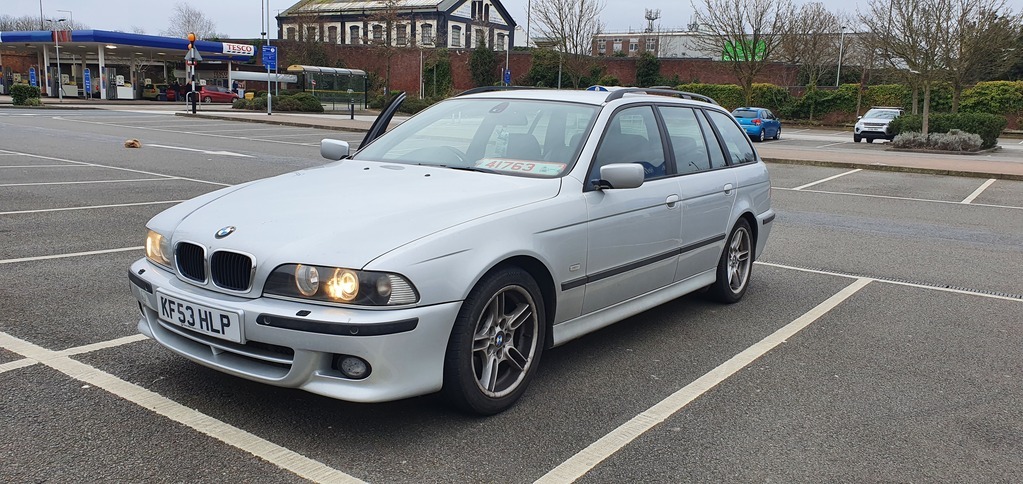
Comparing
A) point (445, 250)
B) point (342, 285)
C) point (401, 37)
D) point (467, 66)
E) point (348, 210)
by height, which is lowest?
point (342, 285)

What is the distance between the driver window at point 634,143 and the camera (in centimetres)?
468

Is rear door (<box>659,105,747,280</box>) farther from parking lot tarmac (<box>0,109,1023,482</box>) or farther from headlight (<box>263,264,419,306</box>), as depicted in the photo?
headlight (<box>263,264,419,306</box>)

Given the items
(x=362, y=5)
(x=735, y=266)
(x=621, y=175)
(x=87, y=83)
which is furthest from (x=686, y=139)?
(x=362, y=5)

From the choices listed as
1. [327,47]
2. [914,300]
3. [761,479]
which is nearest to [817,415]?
[761,479]

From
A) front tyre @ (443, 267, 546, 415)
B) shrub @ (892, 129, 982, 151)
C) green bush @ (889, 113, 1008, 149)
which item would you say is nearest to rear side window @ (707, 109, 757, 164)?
front tyre @ (443, 267, 546, 415)

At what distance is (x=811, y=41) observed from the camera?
57344 mm

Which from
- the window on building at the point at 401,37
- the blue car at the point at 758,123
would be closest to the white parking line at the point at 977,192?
the blue car at the point at 758,123

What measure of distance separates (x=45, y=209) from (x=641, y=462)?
27.1ft

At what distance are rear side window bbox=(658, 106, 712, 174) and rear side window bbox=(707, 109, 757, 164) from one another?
34 centimetres

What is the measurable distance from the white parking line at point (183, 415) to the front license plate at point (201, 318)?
40 centimetres

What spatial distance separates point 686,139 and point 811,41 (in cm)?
5678

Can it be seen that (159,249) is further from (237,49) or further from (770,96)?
(237,49)

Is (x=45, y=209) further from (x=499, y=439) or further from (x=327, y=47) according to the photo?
(x=327, y=47)

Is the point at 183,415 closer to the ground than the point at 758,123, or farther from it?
closer to the ground
